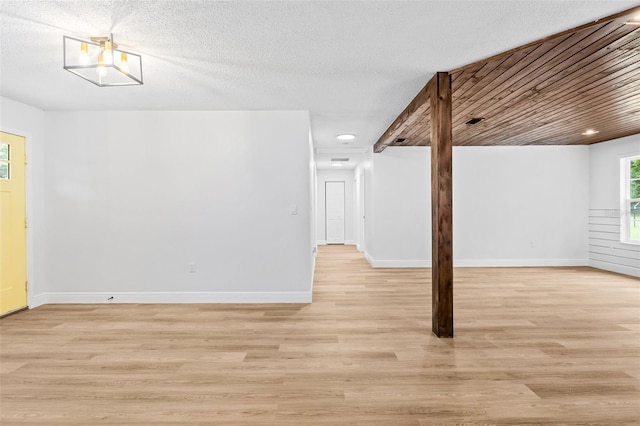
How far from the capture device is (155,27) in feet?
8.02

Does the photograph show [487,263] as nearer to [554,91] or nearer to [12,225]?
[554,91]

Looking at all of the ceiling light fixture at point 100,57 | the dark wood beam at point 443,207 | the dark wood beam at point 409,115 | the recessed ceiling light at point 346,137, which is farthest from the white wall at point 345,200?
the ceiling light fixture at point 100,57

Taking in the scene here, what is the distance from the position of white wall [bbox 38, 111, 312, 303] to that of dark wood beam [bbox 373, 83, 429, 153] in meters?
1.26

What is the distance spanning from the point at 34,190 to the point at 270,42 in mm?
3691

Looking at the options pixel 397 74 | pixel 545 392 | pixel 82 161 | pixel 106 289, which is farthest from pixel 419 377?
pixel 82 161

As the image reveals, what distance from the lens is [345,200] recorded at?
11859 millimetres

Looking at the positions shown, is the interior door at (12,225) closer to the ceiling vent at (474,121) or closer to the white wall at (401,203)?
the white wall at (401,203)

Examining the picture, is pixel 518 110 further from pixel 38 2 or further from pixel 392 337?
pixel 38 2

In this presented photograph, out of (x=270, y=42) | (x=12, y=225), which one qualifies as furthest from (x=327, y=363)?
(x=12, y=225)

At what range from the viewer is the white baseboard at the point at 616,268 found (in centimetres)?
601

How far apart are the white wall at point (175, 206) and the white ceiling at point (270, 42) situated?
492 millimetres

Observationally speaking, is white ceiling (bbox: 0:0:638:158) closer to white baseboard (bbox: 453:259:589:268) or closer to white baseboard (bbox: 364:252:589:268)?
white baseboard (bbox: 364:252:589:268)

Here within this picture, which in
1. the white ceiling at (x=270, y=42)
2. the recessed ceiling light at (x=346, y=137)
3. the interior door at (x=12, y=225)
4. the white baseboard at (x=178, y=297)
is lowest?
the white baseboard at (x=178, y=297)

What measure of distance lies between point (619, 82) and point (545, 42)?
4.94 ft
